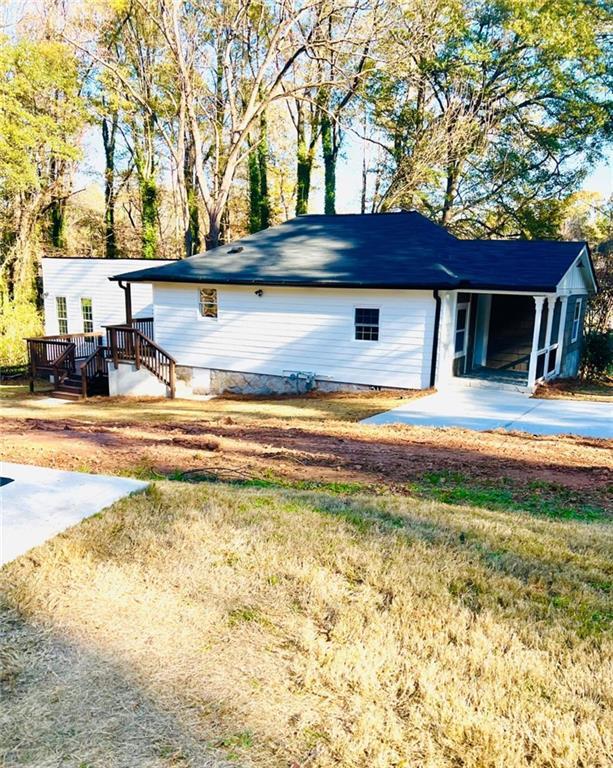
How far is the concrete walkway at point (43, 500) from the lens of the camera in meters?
4.10

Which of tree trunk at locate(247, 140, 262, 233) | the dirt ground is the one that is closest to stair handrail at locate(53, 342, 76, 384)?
the dirt ground

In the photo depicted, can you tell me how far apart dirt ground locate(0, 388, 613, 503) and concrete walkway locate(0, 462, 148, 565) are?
102cm

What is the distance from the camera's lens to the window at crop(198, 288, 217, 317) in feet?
53.2

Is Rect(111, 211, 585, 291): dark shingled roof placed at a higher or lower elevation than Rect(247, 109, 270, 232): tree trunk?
lower

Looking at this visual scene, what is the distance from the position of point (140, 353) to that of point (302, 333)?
15.2 ft

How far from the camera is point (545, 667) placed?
2.92 m

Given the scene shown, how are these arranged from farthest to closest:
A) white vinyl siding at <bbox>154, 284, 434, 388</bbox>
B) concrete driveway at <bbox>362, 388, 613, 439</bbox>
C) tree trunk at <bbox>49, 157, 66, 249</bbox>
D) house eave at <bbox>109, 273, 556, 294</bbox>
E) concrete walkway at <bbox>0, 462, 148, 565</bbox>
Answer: tree trunk at <bbox>49, 157, 66, 249</bbox> → white vinyl siding at <bbox>154, 284, 434, 388</bbox> → house eave at <bbox>109, 273, 556, 294</bbox> → concrete driveway at <bbox>362, 388, 613, 439</bbox> → concrete walkway at <bbox>0, 462, 148, 565</bbox>

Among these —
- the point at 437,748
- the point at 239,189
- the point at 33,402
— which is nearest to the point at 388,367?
the point at 33,402

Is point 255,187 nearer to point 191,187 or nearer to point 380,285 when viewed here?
point 191,187

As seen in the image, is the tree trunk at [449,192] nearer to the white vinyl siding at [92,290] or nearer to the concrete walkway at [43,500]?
the white vinyl siding at [92,290]

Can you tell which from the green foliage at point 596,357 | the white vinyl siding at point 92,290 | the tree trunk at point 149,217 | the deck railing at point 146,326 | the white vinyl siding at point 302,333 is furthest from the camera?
the tree trunk at point 149,217

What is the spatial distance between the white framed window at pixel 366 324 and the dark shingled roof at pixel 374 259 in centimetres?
82

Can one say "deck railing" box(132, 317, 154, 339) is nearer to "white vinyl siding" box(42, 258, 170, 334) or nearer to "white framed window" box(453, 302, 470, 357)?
"white vinyl siding" box(42, 258, 170, 334)

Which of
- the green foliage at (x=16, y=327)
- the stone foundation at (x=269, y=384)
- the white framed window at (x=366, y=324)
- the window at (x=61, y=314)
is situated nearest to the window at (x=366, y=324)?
the white framed window at (x=366, y=324)
